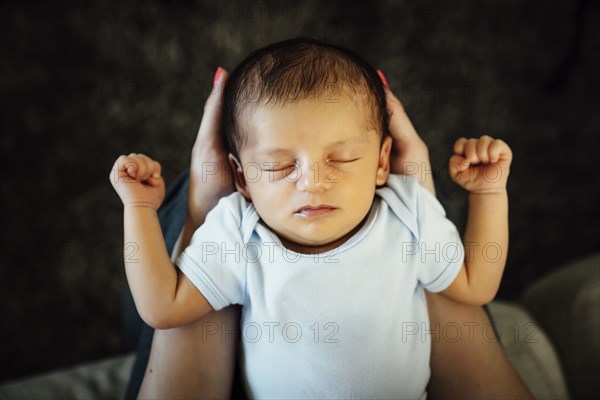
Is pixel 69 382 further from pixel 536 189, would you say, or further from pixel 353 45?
pixel 536 189

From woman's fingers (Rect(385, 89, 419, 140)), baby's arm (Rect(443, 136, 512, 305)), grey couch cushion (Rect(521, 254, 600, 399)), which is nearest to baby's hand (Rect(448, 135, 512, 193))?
baby's arm (Rect(443, 136, 512, 305))

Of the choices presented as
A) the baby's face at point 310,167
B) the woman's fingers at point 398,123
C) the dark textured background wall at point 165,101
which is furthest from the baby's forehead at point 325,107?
the dark textured background wall at point 165,101

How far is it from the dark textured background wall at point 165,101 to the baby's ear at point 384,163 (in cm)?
59

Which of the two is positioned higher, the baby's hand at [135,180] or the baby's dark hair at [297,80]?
the baby's dark hair at [297,80]

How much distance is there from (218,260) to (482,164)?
1.46 ft

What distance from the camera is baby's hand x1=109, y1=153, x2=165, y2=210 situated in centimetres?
89

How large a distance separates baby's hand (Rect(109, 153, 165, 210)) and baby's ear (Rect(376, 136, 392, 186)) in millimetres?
359

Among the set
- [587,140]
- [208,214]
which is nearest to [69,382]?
[208,214]

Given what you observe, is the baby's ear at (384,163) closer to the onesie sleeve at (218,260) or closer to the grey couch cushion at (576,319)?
the onesie sleeve at (218,260)

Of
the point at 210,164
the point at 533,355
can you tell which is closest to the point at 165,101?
the point at 210,164

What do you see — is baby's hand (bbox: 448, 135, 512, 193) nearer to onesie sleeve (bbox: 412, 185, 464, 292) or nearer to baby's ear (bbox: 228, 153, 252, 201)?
onesie sleeve (bbox: 412, 185, 464, 292)

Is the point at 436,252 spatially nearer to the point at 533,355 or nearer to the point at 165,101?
the point at 533,355

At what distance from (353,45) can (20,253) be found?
1127 millimetres

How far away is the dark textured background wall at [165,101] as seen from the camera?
159 centimetres
